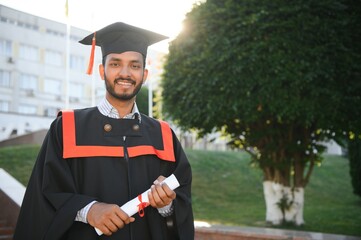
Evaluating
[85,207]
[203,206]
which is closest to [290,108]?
[85,207]

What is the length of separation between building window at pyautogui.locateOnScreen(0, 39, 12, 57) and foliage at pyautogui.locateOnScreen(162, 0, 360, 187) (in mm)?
30360

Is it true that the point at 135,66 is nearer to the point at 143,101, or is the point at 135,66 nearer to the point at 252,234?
the point at 252,234

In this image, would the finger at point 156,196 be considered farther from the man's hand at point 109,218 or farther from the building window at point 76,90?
the building window at point 76,90

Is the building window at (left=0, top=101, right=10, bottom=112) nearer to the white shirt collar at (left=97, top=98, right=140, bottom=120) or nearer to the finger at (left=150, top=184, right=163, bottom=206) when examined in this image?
the white shirt collar at (left=97, top=98, right=140, bottom=120)

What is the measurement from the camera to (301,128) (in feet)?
30.2

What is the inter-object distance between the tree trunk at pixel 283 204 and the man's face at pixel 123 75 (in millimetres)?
7177

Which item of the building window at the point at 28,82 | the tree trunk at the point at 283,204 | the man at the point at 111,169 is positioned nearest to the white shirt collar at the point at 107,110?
the man at the point at 111,169

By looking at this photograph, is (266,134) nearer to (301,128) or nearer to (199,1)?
(301,128)

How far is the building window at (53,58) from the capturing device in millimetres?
37341

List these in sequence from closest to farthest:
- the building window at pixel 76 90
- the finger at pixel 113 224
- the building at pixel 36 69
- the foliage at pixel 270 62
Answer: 1. the finger at pixel 113 224
2. the foliage at pixel 270 62
3. the building at pixel 36 69
4. the building window at pixel 76 90

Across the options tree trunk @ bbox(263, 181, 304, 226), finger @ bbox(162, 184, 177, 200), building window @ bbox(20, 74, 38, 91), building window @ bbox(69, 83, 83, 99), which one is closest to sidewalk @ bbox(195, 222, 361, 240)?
tree trunk @ bbox(263, 181, 304, 226)

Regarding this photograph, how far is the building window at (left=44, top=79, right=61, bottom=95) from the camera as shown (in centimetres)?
3684

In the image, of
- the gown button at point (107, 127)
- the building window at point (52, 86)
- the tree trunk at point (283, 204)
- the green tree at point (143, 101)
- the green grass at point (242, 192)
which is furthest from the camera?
the building window at point (52, 86)

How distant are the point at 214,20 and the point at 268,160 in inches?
131
